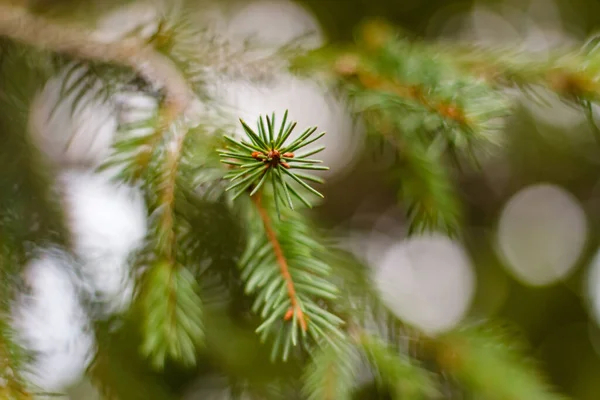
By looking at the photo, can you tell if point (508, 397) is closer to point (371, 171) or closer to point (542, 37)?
point (371, 171)

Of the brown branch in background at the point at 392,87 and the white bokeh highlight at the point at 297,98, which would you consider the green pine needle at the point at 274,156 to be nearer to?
the brown branch in background at the point at 392,87

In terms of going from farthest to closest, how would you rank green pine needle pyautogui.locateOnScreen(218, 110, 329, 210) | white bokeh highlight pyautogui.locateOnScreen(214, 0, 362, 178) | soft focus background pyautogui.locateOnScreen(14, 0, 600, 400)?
soft focus background pyautogui.locateOnScreen(14, 0, 600, 400) → white bokeh highlight pyautogui.locateOnScreen(214, 0, 362, 178) → green pine needle pyautogui.locateOnScreen(218, 110, 329, 210)

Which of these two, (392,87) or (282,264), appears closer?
(282,264)

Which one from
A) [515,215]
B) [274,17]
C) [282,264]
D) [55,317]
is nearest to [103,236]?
Answer: [55,317]

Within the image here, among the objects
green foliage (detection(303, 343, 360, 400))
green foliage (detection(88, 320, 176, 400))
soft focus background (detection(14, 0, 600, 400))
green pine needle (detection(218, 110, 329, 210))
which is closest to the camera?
green pine needle (detection(218, 110, 329, 210))

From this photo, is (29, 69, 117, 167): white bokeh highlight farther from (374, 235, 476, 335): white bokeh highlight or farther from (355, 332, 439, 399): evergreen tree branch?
(374, 235, 476, 335): white bokeh highlight

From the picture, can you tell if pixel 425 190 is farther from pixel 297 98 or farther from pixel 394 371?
pixel 297 98

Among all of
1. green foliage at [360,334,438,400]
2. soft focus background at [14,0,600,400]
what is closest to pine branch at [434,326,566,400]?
green foliage at [360,334,438,400]

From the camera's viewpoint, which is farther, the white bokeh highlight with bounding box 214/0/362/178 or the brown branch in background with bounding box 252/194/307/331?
the white bokeh highlight with bounding box 214/0/362/178

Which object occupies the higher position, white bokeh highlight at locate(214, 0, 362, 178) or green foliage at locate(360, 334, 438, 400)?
white bokeh highlight at locate(214, 0, 362, 178)
